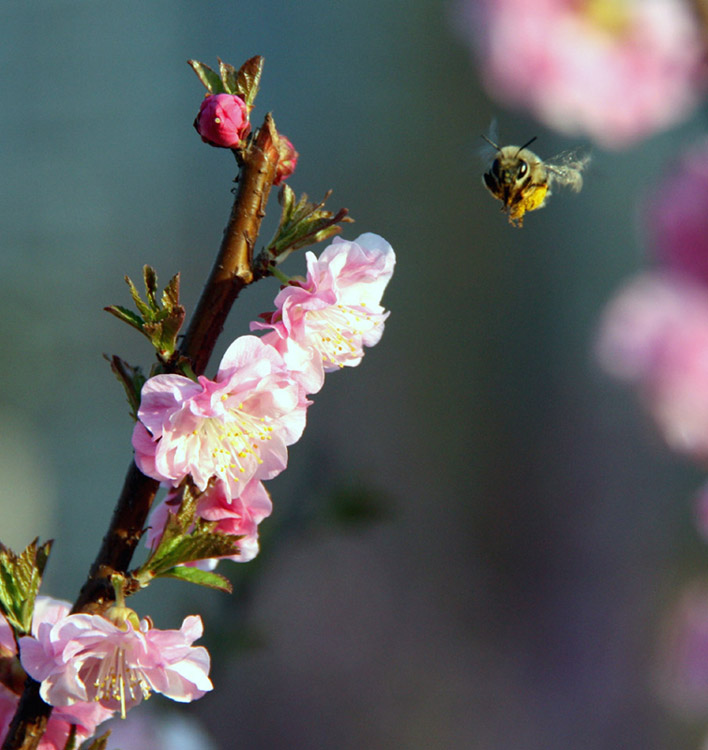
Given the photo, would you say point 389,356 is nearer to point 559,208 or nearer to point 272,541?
point 559,208

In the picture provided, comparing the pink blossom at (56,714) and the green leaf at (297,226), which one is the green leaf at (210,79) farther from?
the pink blossom at (56,714)

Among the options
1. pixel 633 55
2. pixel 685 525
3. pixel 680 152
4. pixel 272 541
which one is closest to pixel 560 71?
pixel 633 55

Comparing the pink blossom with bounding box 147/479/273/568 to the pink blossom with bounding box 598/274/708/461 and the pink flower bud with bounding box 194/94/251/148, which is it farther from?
the pink blossom with bounding box 598/274/708/461

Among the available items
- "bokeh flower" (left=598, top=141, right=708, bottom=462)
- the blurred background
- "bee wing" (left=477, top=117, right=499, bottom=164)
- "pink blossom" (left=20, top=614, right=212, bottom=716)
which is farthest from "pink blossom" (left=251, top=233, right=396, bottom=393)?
the blurred background

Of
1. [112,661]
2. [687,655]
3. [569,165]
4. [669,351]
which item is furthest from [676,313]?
[112,661]

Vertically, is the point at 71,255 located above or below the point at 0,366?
above

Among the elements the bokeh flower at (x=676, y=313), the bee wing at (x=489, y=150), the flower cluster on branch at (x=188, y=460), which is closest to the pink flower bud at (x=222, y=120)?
the flower cluster on branch at (x=188, y=460)
